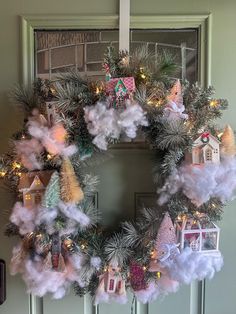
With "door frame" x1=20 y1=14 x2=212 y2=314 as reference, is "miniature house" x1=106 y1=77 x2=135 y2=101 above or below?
below

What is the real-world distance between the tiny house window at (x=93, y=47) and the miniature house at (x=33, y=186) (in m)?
0.44

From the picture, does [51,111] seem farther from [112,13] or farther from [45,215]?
[112,13]

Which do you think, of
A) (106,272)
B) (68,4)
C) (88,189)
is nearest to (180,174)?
(88,189)

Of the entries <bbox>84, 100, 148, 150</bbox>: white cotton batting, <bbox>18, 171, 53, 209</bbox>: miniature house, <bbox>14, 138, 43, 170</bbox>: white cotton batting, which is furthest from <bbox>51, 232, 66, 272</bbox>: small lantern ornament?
<bbox>84, 100, 148, 150</bbox>: white cotton batting

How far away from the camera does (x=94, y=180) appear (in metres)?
1.23

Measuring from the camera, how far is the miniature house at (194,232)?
1.20 metres

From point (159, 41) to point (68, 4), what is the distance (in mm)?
386

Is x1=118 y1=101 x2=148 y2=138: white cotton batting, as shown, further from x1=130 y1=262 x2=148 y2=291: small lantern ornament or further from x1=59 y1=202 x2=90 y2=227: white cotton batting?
x1=130 y1=262 x2=148 y2=291: small lantern ornament

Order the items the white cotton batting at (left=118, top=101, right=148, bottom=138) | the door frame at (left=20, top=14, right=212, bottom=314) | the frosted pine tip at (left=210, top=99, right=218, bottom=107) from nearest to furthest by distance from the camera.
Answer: the white cotton batting at (left=118, top=101, right=148, bottom=138), the frosted pine tip at (left=210, top=99, right=218, bottom=107), the door frame at (left=20, top=14, right=212, bottom=314)

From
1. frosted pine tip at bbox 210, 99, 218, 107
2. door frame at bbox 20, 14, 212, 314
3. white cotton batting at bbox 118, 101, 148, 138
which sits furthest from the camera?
door frame at bbox 20, 14, 212, 314

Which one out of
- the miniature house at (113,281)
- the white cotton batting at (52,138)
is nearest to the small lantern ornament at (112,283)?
the miniature house at (113,281)

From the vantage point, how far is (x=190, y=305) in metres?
1.51

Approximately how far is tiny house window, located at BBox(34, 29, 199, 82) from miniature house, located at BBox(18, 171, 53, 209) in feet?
1.45

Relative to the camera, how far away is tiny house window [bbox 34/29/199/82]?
143 centimetres
